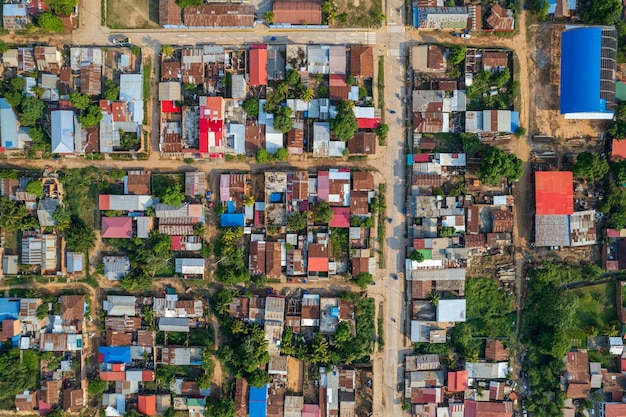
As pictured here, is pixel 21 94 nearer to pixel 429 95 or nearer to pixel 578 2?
pixel 429 95

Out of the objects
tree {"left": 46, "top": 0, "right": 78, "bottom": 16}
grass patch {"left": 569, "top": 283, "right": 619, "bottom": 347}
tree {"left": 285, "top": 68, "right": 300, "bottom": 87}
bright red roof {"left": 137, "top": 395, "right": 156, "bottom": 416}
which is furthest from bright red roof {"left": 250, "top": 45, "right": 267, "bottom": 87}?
grass patch {"left": 569, "top": 283, "right": 619, "bottom": 347}

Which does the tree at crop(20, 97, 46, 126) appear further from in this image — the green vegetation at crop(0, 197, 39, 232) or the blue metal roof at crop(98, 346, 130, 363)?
the blue metal roof at crop(98, 346, 130, 363)

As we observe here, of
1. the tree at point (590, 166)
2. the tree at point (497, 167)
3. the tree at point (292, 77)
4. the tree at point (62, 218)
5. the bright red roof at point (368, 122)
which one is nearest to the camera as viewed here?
the tree at point (497, 167)

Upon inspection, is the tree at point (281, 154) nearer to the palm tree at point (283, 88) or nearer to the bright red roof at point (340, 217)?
the palm tree at point (283, 88)

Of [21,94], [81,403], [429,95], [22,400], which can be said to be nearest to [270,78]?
[429,95]

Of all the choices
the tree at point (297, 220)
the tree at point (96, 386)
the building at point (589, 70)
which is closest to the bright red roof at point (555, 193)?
the building at point (589, 70)

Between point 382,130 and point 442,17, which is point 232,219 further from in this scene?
point 442,17
